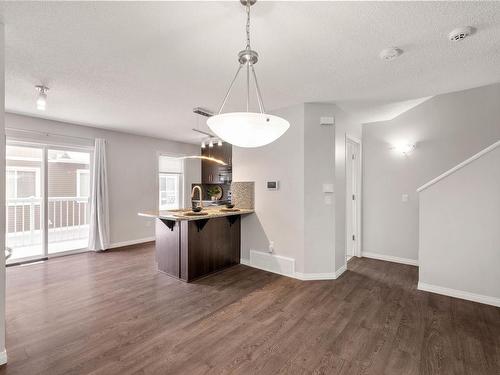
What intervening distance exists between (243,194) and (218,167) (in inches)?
119

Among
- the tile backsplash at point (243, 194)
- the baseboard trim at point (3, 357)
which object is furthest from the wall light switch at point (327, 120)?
the baseboard trim at point (3, 357)

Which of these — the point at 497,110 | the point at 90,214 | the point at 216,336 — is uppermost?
the point at 497,110

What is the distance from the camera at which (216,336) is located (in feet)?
7.21

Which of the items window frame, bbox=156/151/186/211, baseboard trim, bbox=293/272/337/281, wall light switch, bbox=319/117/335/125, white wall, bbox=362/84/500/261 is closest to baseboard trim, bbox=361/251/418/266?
white wall, bbox=362/84/500/261

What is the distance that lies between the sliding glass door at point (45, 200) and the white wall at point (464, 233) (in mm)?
5969

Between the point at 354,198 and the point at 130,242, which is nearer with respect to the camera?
the point at 354,198

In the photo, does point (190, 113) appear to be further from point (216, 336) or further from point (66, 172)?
point (216, 336)

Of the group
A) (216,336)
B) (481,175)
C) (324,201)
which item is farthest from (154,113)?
(481,175)

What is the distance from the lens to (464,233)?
9.62ft

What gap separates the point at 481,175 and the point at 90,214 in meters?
6.30

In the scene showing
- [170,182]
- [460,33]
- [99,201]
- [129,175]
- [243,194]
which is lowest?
[99,201]

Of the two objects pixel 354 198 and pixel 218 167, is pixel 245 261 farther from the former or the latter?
pixel 218 167

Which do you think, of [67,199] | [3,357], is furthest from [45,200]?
[3,357]

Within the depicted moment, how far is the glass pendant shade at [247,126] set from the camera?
1447mm
